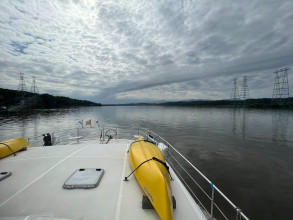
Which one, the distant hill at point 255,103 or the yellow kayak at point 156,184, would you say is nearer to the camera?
the yellow kayak at point 156,184

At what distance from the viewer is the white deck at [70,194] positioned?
241 centimetres

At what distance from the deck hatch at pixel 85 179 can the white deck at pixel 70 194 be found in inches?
3.6

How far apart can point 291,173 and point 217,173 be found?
14.1ft

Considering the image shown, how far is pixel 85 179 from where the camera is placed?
10.7 feet

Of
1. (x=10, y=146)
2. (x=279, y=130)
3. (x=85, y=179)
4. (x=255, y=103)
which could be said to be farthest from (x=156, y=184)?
(x=255, y=103)

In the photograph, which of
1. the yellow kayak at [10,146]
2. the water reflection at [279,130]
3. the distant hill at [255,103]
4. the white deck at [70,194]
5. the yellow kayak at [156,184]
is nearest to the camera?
the yellow kayak at [156,184]

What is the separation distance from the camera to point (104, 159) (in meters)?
4.56

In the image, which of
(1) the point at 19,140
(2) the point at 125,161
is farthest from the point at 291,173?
(1) the point at 19,140

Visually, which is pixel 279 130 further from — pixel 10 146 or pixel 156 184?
pixel 10 146

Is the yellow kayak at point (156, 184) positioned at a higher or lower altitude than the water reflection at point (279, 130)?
higher

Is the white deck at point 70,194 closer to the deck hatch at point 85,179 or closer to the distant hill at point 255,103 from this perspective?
the deck hatch at point 85,179

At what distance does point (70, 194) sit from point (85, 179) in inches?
17.8

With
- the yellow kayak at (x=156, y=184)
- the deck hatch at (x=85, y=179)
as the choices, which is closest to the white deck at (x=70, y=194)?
the deck hatch at (x=85, y=179)

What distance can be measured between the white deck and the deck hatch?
0.09 meters
